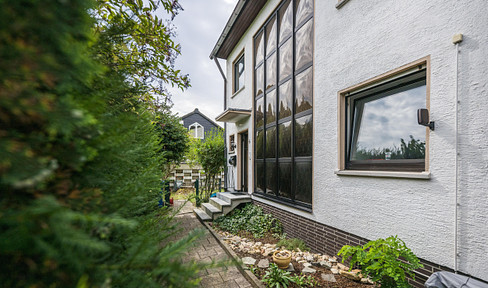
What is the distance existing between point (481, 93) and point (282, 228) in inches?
148

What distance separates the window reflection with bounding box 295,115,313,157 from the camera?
13.3 feet

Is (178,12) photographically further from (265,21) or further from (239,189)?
(239,189)

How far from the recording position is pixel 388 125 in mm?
2799

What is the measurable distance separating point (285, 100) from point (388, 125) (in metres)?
2.42

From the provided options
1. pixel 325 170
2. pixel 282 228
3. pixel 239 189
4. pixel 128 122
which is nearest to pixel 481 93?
pixel 325 170

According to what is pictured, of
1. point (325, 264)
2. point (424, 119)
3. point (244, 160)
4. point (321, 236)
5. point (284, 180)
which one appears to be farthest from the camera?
point (244, 160)

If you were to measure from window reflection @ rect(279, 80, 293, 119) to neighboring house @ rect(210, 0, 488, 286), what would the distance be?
0.02 meters

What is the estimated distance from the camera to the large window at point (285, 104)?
4.17 metres

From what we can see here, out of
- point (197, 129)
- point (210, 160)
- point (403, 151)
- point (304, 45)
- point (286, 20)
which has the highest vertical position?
point (286, 20)

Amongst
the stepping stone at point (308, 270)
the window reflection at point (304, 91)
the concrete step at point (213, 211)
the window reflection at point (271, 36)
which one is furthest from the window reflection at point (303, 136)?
the concrete step at point (213, 211)

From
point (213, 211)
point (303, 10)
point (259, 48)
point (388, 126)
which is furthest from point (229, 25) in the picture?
point (388, 126)

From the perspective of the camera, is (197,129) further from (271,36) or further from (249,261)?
(249,261)

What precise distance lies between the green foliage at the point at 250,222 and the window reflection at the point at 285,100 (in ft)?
7.88

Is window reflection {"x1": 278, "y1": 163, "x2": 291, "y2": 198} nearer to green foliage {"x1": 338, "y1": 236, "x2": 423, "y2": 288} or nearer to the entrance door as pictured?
the entrance door
